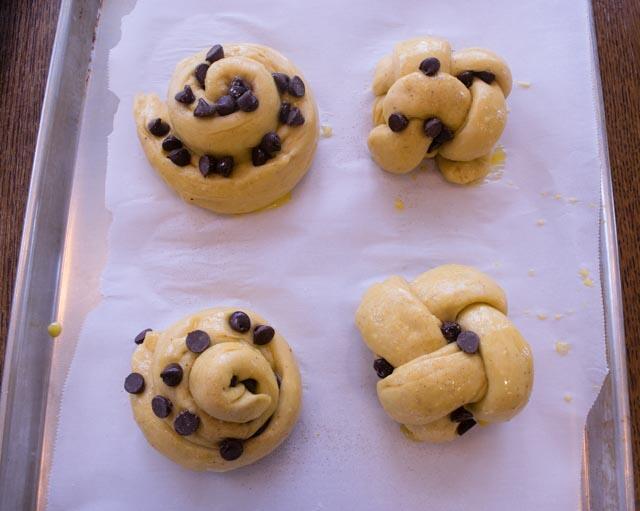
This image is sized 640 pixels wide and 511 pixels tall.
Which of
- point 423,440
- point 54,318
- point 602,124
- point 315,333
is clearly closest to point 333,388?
point 315,333

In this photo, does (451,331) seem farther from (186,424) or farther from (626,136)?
(626,136)

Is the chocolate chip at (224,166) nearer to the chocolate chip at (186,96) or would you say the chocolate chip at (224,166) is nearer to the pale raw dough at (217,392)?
the chocolate chip at (186,96)

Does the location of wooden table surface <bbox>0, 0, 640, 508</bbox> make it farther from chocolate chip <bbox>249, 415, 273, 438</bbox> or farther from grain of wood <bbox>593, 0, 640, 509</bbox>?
chocolate chip <bbox>249, 415, 273, 438</bbox>

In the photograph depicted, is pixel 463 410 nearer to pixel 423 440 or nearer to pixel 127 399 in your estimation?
pixel 423 440

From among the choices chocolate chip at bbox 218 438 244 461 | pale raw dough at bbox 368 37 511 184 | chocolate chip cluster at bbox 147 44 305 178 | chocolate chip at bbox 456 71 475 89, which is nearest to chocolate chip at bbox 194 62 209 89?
chocolate chip cluster at bbox 147 44 305 178

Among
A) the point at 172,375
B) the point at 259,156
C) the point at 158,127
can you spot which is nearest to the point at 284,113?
the point at 259,156

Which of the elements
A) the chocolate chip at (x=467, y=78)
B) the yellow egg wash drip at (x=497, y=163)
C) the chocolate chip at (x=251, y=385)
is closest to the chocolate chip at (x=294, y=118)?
the chocolate chip at (x=467, y=78)

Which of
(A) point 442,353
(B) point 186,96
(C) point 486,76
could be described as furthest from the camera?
(C) point 486,76
